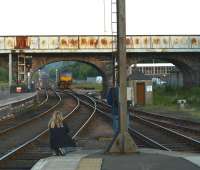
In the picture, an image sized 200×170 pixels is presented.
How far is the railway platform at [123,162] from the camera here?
9203 millimetres

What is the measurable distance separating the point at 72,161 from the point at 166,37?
47.1 m

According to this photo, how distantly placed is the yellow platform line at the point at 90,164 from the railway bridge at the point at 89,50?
143ft

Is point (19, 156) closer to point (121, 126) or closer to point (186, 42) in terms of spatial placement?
point (121, 126)

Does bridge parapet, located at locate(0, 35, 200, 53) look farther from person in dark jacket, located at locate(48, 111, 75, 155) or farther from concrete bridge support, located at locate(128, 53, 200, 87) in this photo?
person in dark jacket, located at locate(48, 111, 75, 155)

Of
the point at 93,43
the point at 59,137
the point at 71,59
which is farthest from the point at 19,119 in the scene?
the point at 71,59

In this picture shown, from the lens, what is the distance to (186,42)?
56.2 m

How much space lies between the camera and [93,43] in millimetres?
55562

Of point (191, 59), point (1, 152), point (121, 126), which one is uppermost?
point (191, 59)

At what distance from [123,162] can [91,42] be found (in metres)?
46.0

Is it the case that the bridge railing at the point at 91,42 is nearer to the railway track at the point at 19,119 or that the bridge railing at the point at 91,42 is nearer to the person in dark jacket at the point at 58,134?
the railway track at the point at 19,119

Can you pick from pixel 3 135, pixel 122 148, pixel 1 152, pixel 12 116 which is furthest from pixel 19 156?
pixel 12 116

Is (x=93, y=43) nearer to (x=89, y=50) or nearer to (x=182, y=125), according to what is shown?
(x=89, y=50)

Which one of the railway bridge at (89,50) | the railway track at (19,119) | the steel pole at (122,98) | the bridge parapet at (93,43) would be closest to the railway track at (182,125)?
the railway track at (19,119)

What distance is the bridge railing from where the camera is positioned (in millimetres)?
54812
